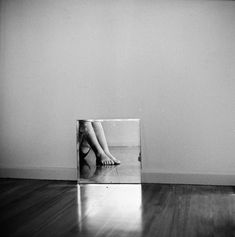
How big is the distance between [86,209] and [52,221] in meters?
0.35

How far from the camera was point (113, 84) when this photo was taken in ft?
11.8

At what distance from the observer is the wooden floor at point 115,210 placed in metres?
2.11

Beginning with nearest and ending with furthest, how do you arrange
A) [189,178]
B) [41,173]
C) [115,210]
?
[115,210], [189,178], [41,173]

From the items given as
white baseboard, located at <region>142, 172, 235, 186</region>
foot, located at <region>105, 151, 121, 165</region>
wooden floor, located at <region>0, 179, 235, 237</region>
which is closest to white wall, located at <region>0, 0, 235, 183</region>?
white baseboard, located at <region>142, 172, 235, 186</region>

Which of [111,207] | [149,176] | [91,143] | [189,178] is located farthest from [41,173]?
[189,178]

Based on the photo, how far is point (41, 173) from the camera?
3771mm

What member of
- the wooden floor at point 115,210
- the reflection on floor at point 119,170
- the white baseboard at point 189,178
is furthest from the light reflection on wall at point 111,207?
the white baseboard at point 189,178

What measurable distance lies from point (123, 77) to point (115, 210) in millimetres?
1607

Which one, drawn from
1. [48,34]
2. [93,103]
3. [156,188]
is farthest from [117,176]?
[48,34]

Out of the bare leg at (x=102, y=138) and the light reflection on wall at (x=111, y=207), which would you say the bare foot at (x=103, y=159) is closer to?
the bare leg at (x=102, y=138)

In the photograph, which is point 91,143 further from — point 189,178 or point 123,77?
point 189,178

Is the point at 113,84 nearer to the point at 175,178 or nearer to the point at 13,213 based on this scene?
the point at 175,178

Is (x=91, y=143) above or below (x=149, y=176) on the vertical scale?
above

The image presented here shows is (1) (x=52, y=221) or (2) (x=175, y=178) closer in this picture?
(1) (x=52, y=221)
